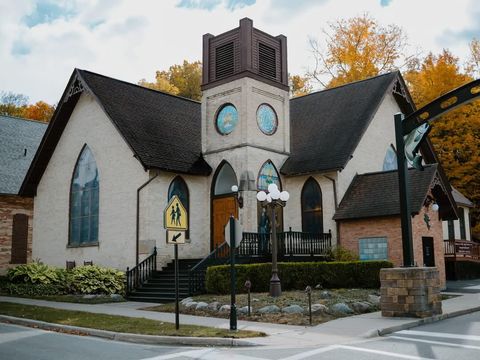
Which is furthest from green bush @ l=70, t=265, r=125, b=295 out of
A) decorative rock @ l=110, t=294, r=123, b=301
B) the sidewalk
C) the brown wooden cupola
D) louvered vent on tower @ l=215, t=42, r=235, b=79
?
louvered vent on tower @ l=215, t=42, r=235, b=79

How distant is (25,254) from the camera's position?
31.5m

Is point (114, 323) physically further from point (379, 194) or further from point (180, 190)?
point (379, 194)

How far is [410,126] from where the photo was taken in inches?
645

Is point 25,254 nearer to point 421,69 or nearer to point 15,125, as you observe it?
point 15,125

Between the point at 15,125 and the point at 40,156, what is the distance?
26.9ft

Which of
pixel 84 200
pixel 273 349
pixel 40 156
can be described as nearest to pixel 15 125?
pixel 40 156

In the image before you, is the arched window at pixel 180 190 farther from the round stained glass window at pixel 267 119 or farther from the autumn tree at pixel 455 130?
the autumn tree at pixel 455 130

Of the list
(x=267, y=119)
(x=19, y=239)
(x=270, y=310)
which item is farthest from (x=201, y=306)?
(x=19, y=239)

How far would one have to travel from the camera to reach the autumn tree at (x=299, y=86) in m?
46.7

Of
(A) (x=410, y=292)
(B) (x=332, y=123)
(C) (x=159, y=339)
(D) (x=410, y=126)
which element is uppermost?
(B) (x=332, y=123)

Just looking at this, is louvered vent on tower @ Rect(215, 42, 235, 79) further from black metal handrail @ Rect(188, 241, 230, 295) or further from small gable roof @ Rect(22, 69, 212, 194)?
black metal handrail @ Rect(188, 241, 230, 295)

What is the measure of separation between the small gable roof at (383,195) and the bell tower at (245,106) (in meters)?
3.72

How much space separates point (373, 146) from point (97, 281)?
47.2ft

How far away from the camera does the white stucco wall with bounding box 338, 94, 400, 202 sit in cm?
2616
